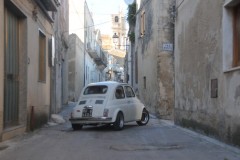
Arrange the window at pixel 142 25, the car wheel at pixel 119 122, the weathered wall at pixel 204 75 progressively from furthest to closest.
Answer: the window at pixel 142 25 < the car wheel at pixel 119 122 < the weathered wall at pixel 204 75

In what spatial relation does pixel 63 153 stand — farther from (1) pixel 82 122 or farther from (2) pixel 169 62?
(2) pixel 169 62

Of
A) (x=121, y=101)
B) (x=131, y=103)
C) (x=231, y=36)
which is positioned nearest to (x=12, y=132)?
(x=121, y=101)

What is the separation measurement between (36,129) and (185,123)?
5.01 metres

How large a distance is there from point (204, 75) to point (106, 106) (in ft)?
12.7

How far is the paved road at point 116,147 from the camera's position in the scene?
30.7 feet

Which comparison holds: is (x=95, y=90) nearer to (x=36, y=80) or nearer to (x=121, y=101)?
(x=121, y=101)

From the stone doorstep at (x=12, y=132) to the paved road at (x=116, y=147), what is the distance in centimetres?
19

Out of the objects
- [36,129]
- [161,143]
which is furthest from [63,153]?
[36,129]

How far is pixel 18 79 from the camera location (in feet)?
45.6

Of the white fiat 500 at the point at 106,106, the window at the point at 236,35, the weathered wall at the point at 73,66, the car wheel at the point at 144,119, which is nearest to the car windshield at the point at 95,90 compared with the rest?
the white fiat 500 at the point at 106,106

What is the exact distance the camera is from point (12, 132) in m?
12.6

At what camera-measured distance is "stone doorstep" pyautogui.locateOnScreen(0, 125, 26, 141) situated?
11.8 m

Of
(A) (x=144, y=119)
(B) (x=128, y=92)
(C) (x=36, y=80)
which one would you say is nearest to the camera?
(C) (x=36, y=80)

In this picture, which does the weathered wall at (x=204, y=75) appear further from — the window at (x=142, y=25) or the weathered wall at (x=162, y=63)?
the window at (x=142, y=25)
